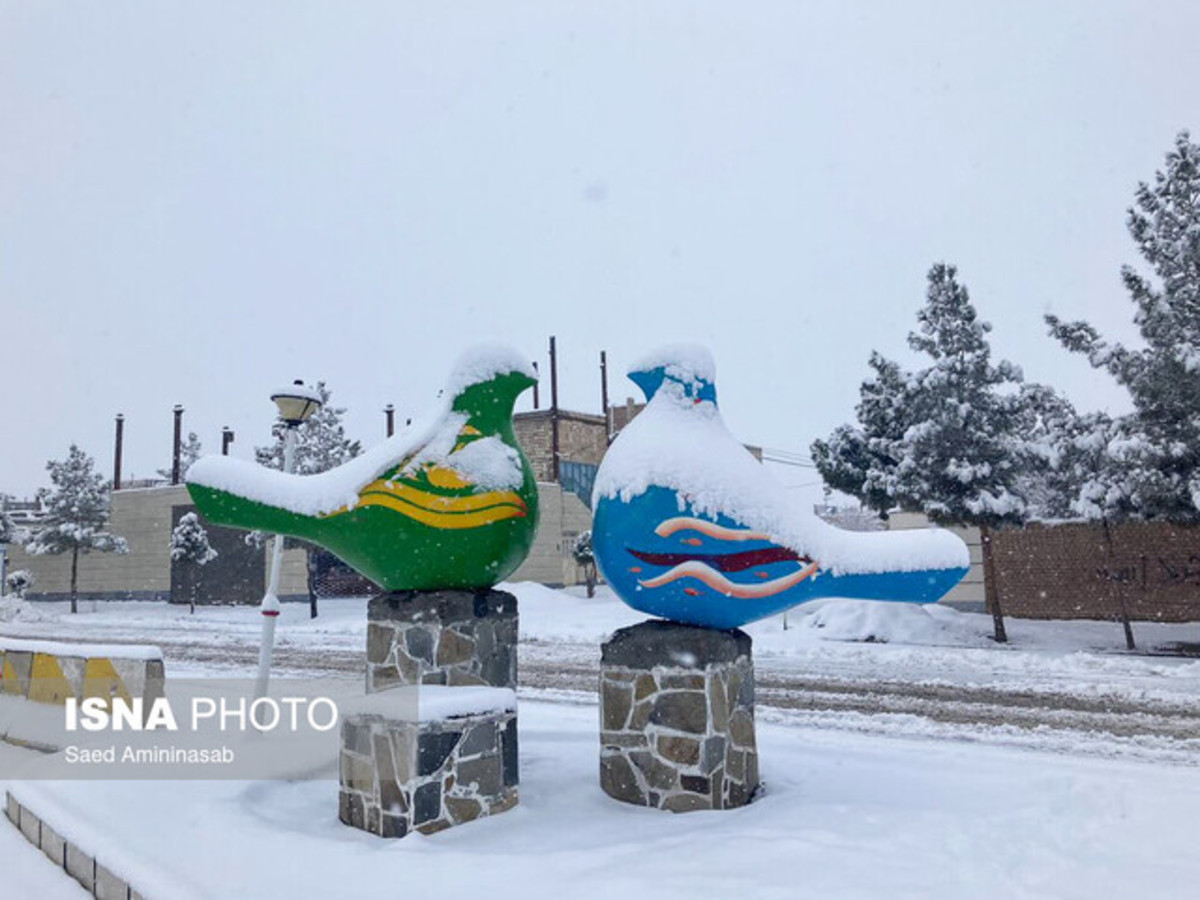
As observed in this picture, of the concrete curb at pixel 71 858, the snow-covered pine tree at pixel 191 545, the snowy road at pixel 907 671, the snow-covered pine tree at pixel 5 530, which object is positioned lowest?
the snowy road at pixel 907 671

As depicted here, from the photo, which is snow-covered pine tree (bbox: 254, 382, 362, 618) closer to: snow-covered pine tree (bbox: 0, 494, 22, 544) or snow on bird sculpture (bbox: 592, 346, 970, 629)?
snow-covered pine tree (bbox: 0, 494, 22, 544)

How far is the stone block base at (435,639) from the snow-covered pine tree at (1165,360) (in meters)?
11.8

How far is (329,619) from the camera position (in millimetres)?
24938

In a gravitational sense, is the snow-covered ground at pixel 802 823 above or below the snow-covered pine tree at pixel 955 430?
below

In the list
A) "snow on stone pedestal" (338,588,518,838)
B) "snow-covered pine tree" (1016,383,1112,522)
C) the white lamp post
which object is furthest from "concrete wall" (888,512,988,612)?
"snow on stone pedestal" (338,588,518,838)

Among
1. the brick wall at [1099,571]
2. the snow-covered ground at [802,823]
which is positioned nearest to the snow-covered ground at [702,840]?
the snow-covered ground at [802,823]

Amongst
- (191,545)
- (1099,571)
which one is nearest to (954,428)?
(1099,571)

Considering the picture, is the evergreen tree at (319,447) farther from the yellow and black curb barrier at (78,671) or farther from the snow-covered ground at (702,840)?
the snow-covered ground at (702,840)

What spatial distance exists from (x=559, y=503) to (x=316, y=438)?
361 inches

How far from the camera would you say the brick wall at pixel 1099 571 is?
19.1 metres

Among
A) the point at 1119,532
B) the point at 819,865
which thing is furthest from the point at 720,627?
the point at 1119,532

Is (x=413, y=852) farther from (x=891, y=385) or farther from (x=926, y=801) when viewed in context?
(x=891, y=385)

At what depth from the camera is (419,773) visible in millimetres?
4609

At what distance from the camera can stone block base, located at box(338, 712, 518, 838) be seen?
4609mm
